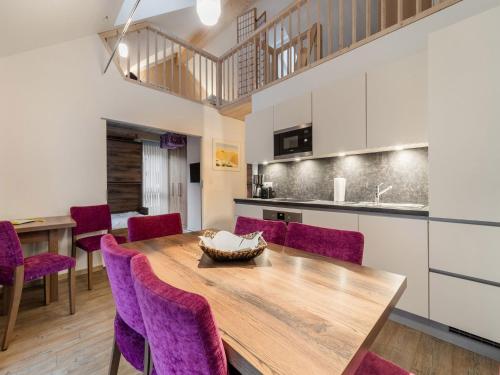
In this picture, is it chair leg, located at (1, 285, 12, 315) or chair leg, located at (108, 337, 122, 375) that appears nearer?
chair leg, located at (108, 337, 122, 375)

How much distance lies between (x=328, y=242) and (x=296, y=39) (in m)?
3.31

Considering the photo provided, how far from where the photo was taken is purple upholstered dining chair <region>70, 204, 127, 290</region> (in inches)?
98.0

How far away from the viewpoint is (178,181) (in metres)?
5.74

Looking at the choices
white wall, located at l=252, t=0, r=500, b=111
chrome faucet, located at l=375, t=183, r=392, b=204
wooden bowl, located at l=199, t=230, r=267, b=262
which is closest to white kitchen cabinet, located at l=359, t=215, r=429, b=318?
chrome faucet, located at l=375, t=183, r=392, b=204

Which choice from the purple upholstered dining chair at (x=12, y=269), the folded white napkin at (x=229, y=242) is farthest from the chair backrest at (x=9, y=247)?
the folded white napkin at (x=229, y=242)

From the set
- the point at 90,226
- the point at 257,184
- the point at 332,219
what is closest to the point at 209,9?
the point at 332,219

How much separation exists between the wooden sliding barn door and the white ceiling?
305cm

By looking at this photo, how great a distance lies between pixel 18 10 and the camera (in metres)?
1.85

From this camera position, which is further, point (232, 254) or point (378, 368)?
point (232, 254)

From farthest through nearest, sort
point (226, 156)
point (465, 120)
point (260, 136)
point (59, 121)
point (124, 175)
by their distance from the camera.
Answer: point (124, 175) < point (226, 156) < point (260, 136) < point (59, 121) < point (465, 120)

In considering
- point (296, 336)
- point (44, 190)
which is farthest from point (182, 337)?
point (44, 190)

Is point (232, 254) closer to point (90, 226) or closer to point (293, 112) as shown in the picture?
point (293, 112)

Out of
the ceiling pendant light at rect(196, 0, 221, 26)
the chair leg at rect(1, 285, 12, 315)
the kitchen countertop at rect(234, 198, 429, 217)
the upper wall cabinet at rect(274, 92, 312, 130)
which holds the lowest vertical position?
the chair leg at rect(1, 285, 12, 315)

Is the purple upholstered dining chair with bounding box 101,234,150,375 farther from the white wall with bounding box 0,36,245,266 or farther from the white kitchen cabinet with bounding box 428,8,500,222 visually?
the white wall with bounding box 0,36,245,266
